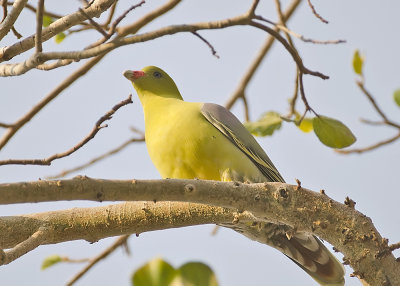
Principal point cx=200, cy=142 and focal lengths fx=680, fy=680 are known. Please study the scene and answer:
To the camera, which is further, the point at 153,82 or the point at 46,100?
the point at 153,82

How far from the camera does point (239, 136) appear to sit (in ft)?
12.7

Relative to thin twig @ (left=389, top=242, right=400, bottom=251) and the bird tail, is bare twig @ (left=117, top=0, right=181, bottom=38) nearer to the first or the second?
the bird tail

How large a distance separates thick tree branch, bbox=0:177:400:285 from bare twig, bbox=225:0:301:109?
2.16m

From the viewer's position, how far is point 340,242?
292cm


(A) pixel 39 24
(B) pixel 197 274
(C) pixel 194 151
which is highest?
(C) pixel 194 151

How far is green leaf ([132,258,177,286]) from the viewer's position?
2016mm

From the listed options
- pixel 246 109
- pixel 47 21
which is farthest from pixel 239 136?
pixel 47 21

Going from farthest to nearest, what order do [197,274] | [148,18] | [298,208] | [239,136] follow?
[148,18] → [239,136] → [298,208] → [197,274]

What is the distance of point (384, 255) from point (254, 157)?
1128mm

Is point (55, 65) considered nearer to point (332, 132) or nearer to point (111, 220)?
point (111, 220)

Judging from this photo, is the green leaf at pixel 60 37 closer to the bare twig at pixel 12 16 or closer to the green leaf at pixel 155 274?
the bare twig at pixel 12 16

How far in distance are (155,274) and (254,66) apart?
10.6ft

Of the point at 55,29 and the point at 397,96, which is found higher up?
the point at 397,96

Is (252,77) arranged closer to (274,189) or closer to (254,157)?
(254,157)
